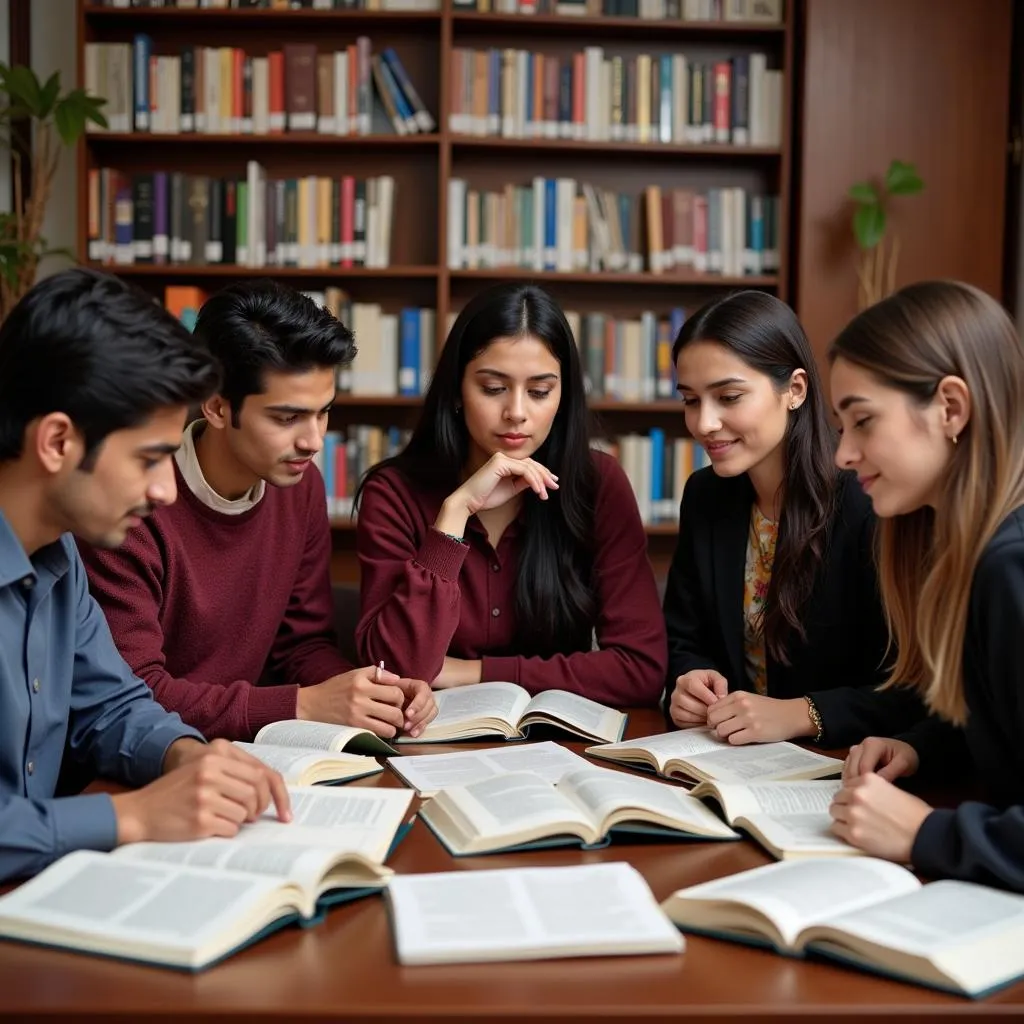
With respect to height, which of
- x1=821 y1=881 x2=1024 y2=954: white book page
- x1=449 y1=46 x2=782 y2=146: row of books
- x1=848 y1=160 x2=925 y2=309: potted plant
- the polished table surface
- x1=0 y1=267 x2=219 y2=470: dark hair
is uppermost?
x1=449 y1=46 x2=782 y2=146: row of books

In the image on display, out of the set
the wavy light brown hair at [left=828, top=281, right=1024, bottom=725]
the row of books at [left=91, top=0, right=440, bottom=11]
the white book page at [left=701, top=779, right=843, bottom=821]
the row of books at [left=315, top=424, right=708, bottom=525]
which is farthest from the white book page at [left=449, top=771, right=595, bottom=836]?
the row of books at [left=91, top=0, right=440, bottom=11]

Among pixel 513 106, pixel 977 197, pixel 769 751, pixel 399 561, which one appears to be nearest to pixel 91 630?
pixel 399 561

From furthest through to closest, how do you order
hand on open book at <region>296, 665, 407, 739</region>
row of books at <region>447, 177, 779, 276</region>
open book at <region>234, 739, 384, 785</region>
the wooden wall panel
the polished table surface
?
1. row of books at <region>447, 177, 779, 276</region>
2. the wooden wall panel
3. hand on open book at <region>296, 665, 407, 739</region>
4. open book at <region>234, 739, 384, 785</region>
5. the polished table surface

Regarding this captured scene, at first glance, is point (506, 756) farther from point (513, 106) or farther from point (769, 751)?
point (513, 106)

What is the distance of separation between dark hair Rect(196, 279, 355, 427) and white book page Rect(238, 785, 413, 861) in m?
0.78

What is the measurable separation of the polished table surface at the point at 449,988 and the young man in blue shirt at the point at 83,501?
21cm

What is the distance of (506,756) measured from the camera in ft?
5.16

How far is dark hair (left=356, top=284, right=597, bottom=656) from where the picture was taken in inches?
86.0

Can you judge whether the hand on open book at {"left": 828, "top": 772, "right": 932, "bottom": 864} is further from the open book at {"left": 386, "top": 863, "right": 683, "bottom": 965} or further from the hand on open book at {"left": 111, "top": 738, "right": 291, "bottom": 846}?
the hand on open book at {"left": 111, "top": 738, "right": 291, "bottom": 846}

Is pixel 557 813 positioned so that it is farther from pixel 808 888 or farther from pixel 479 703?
pixel 479 703

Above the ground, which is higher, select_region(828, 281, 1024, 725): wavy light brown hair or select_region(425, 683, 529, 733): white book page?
select_region(828, 281, 1024, 725): wavy light brown hair

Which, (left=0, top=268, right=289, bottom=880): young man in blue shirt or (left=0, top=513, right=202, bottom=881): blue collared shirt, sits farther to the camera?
(left=0, top=513, right=202, bottom=881): blue collared shirt

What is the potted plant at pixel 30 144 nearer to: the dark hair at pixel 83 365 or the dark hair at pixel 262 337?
the dark hair at pixel 262 337

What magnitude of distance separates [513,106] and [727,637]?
2.58 m
